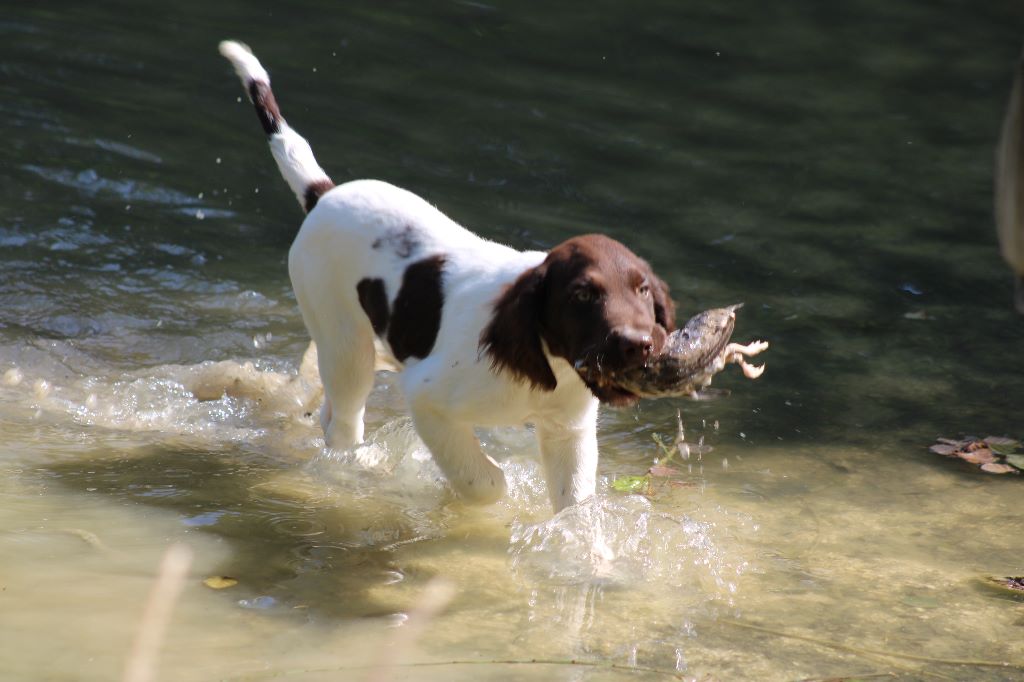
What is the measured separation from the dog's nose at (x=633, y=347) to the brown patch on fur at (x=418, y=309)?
1027mm

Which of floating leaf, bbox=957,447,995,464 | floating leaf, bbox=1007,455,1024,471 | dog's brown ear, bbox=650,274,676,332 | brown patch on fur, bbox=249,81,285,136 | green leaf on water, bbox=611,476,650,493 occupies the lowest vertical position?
green leaf on water, bbox=611,476,650,493

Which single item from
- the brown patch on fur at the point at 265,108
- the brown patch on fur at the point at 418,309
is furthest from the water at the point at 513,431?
the brown patch on fur at the point at 265,108

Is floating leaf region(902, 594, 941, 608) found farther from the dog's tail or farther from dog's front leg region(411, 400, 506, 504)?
the dog's tail

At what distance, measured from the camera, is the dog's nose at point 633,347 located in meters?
3.57

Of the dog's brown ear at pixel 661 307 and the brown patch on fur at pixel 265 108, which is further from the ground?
the brown patch on fur at pixel 265 108

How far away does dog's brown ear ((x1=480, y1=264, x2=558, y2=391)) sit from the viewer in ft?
12.9

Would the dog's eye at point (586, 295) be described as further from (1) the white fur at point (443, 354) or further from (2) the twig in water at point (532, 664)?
(2) the twig in water at point (532, 664)

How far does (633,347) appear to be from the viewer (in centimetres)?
357

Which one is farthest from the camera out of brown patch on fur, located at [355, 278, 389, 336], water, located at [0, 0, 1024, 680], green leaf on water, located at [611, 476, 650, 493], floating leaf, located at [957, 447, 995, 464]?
floating leaf, located at [957, 447, 995, 464]

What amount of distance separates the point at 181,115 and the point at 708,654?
761 centimetres

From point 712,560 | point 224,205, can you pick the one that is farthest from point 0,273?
point 712,560

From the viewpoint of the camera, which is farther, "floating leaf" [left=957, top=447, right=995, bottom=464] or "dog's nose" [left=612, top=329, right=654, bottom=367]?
"floating leaf" [left=957, top=447, right=995, bottom=464]

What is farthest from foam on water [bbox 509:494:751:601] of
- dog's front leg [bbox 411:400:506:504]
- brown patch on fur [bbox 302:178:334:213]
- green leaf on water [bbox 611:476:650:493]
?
brown patch on fur [bbox 302:178:334:213]

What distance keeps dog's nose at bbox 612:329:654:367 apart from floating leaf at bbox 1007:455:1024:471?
8.22ft
